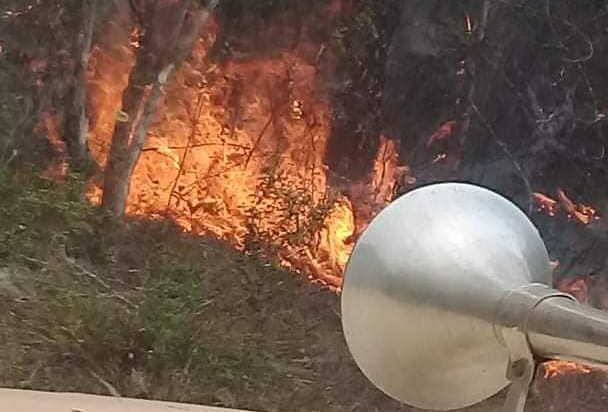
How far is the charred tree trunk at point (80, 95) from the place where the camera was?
1221mm

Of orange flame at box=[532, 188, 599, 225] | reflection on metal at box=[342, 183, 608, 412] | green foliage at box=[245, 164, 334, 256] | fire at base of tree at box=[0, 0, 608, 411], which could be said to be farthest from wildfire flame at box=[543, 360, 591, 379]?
reflection on metal at box=[342, 183, 608, 412]

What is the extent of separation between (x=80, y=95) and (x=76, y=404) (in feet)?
1.13

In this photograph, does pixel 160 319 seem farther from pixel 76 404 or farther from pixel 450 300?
pixel 450 300

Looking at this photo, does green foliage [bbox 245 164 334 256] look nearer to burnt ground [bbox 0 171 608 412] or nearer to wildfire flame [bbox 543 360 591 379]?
burnt ground [bbox 0 171 608 412]

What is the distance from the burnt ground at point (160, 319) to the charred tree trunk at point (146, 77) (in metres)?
0.05

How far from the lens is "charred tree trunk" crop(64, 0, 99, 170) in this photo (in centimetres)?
122

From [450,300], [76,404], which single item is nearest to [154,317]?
[76,404]

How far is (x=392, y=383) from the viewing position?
63cm

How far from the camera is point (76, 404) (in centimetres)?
110

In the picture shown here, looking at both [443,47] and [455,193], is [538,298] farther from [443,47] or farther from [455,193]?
[443,47]

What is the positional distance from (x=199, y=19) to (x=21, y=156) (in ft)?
0.82

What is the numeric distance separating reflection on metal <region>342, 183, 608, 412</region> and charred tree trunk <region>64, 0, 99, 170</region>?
64 centimetres

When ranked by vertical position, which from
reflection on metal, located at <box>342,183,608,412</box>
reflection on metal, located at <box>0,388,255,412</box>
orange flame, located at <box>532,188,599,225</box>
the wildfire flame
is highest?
reflection on metal, located at <box>342,183,608,412</box>

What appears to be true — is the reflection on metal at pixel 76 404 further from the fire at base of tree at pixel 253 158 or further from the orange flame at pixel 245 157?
the orange flame at pixel 245 157
